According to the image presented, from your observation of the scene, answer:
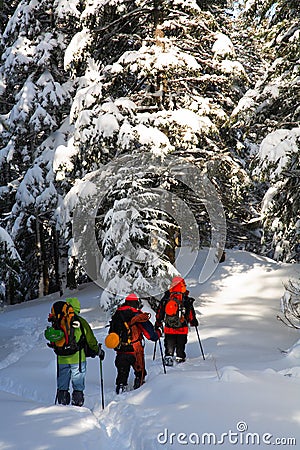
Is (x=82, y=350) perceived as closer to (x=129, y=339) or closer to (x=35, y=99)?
(x=129, y=339)

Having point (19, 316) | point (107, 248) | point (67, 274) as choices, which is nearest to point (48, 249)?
point (67, 274)

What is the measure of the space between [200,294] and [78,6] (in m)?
12.2

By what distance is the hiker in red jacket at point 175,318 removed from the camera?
9766mm

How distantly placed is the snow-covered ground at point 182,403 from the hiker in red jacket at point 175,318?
454mm

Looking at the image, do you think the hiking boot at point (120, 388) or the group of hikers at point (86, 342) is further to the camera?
the hiking boot at point (120, 388)

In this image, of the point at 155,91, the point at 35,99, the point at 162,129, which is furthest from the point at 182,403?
the point at 35,99

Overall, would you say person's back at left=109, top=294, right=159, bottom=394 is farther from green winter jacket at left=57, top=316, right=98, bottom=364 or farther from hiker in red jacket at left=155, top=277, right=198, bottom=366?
hiker in red jacket at left=155, top=277, right=198, bottom=366

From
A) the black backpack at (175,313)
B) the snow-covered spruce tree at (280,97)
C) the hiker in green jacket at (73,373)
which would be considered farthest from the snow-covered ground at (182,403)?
the snow-covered spruce tree at (280,97)

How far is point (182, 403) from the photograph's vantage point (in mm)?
6070

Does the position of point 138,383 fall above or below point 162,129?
below

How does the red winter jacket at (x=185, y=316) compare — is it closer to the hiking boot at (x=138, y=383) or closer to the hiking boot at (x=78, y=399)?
the hiking boot at (x=138, y=383)

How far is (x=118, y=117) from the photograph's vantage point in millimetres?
12414

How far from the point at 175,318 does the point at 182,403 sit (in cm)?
371

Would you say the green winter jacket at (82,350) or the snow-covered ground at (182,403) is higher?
the green winter jacket at (82,350)
